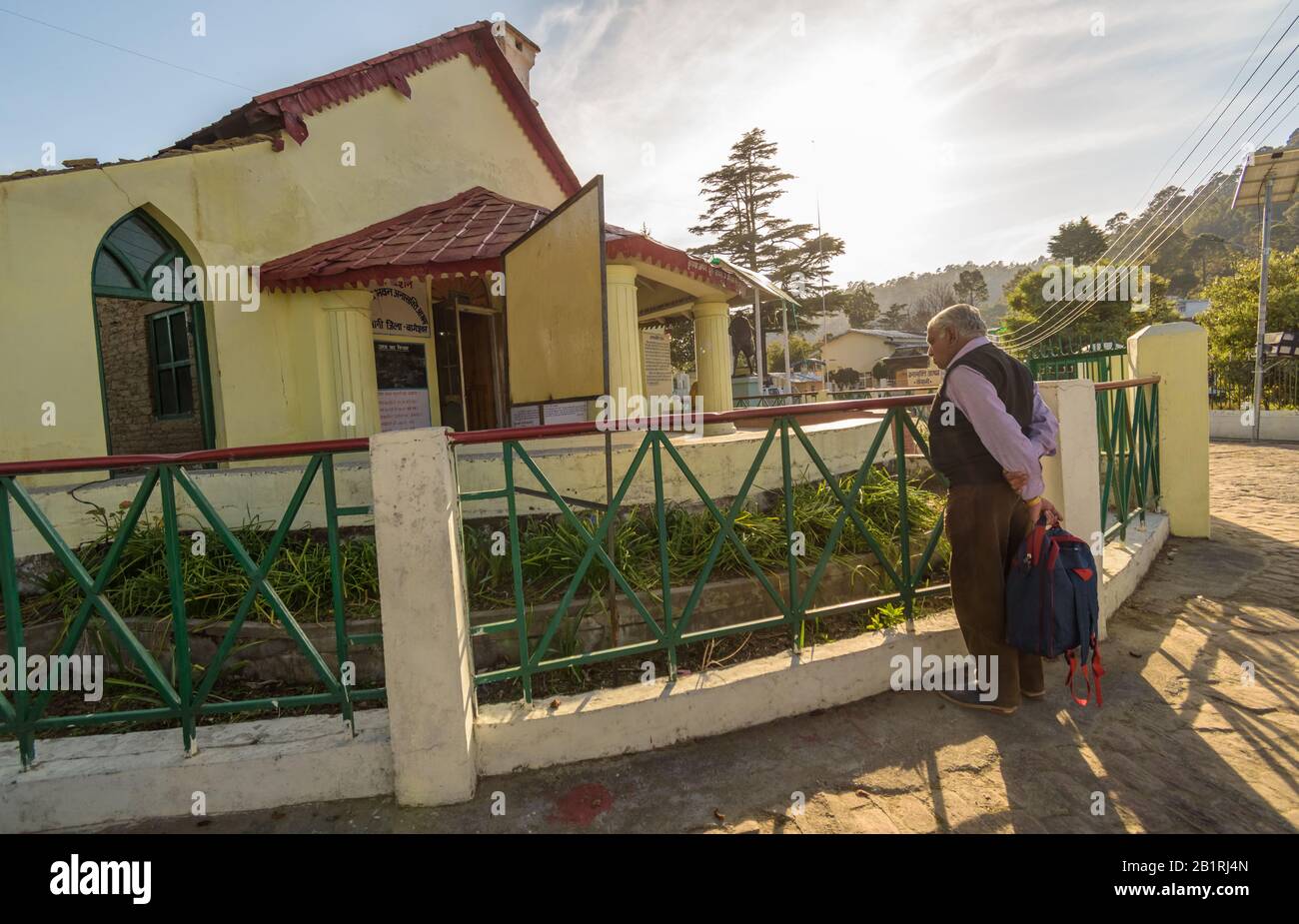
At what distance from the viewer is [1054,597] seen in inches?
109

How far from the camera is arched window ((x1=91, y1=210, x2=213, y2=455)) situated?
5.90m

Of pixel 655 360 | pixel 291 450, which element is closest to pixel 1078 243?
pixel 655 360

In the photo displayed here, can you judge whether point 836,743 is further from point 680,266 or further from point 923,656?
point 680,266

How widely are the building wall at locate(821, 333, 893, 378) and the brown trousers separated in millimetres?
43776

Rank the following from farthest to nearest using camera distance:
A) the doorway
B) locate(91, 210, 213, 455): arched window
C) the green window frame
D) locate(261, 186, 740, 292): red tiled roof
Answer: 1. the doorway
2. the green window frame
3. locate(261, 186, 740, 292): red tiled roof
4. locate(91, 210, 213, 455): arched window

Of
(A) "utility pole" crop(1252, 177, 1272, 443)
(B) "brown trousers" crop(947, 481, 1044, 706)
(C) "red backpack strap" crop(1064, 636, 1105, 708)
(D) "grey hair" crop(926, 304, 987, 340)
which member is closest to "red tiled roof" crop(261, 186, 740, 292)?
(D) "grey hair" crop(926, 304, 987, 340)

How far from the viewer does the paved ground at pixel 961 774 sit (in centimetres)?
235

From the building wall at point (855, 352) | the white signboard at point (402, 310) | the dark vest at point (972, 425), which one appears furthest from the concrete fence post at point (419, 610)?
the building wall at point (855, 352)

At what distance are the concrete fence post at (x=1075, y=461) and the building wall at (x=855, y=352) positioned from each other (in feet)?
140

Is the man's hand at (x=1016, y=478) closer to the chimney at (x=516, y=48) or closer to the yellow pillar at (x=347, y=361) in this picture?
the yellow pillar at (x=347, y=361)

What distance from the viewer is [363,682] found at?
3873mm

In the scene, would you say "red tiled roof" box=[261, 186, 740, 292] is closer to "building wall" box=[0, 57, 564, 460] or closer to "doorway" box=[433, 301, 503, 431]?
"building wall" box=[0, 57, 564, 460]
